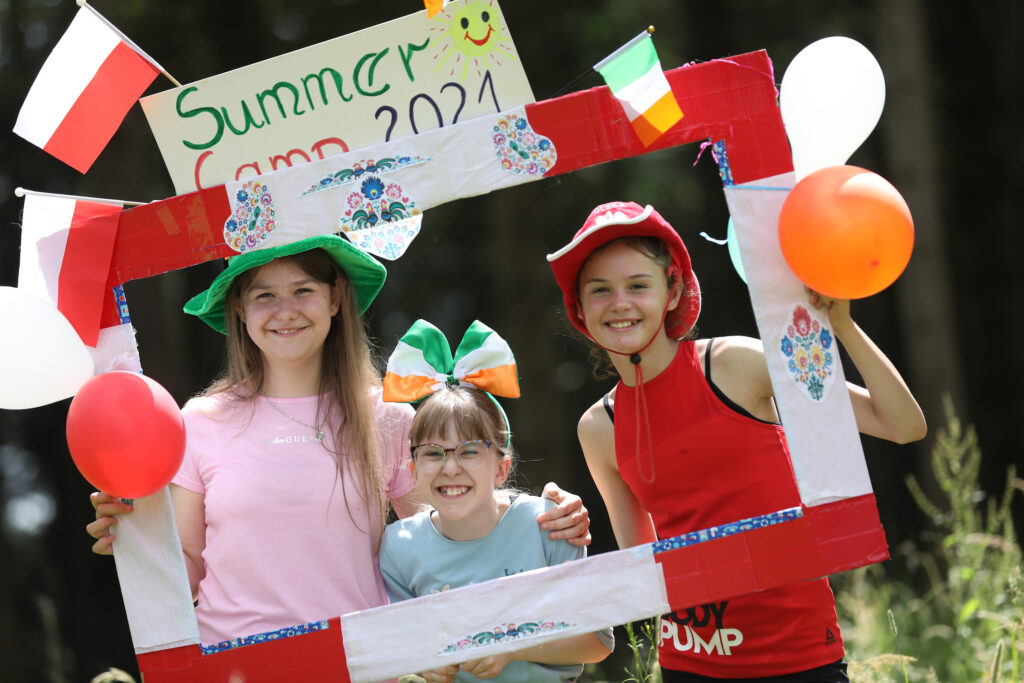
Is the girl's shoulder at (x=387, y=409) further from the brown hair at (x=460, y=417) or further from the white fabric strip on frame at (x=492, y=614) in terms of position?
the white fabric strip on frame at (x=492, y=614)

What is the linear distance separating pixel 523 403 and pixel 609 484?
14.6ft

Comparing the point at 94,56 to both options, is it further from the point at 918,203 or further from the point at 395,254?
the point at 918,203

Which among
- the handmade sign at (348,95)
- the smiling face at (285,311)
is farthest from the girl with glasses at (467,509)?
the handmade sign at (348,95)

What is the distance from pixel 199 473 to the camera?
2828mm

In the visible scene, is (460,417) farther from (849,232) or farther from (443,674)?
(849,232)

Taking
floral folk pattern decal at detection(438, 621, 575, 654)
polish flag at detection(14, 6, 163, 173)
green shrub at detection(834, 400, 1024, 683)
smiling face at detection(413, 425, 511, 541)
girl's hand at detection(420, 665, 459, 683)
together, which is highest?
polish flag at detection(14, 6, 163, 173)

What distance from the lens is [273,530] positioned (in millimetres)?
2736

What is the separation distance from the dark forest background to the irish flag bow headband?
389cm

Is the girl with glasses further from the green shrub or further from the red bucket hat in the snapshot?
the green shrub

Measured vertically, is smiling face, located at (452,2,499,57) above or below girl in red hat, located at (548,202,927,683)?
above

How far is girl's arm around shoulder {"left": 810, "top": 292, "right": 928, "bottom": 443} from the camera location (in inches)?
97.0

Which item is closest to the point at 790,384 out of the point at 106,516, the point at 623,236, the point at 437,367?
the point at 623,236

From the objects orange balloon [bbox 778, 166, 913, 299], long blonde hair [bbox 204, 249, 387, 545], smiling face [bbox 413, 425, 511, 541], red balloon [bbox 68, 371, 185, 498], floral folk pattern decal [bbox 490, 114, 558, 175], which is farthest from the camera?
long blonde hair [bbox 204, 249, 387, 545]

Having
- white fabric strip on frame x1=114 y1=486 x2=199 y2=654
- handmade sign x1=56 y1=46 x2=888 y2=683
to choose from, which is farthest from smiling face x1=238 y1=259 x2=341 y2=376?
white fabric strip on frame x1=114 y1=486 x2=199 y2=654
